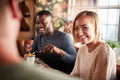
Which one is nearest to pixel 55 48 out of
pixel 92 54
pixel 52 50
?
pixel 52 50

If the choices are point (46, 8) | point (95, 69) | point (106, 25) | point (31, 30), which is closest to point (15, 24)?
point (95, 69)

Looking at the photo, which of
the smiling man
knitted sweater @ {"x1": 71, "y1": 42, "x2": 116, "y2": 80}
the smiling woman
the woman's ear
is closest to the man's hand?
the smiling man

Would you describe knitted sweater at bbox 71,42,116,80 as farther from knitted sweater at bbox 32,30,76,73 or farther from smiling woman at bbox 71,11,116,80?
knitted sweater at bbox 32,30,76,73

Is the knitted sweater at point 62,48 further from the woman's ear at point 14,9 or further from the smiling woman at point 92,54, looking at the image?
the woman's ear at point 14,9

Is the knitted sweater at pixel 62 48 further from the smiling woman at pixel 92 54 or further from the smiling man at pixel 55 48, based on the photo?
the smiling woman at pixel 92 54

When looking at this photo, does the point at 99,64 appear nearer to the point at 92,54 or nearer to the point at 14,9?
the point at 92,54

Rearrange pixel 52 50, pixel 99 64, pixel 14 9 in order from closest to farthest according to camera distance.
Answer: pixel 14 9
pixel 99 64
pixel 52 50

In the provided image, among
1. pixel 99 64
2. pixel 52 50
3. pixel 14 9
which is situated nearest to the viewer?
pixel 14 9

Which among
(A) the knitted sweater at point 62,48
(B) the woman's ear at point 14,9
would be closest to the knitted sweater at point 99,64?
(A) the knitted sweater at point 62,48

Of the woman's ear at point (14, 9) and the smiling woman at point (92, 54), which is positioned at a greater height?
the woman's ear at point (14, 9)

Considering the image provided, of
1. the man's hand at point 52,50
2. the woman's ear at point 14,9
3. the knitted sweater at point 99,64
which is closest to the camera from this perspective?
the woman's ear at point 14,9

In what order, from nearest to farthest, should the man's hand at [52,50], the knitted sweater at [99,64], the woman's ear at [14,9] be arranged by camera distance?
the woman's ear at [14,9] < the knitted sweater at [99,64] < the man's hand at [52,50]

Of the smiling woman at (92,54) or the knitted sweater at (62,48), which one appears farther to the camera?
the knitted sweater at (62,48)

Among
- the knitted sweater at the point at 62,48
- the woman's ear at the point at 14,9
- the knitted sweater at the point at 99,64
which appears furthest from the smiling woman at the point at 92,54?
the woman's ear at the point at 14,9
